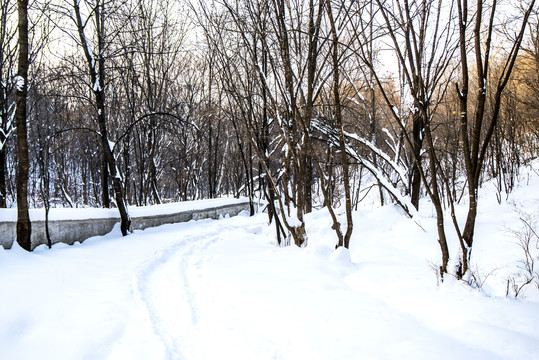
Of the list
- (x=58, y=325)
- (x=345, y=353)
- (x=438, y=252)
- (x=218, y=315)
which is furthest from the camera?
(x=438, y=252)

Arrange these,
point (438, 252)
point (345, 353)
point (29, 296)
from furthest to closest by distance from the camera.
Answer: point (438, 252) → point (29, 296) → point (345, 353)

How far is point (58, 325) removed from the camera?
8.70ft

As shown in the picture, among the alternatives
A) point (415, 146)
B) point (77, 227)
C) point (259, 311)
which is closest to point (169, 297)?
point (259, 311)

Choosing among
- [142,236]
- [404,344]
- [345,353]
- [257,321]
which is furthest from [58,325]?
[142,236]

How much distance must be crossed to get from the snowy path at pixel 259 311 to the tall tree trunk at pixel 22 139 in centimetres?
48

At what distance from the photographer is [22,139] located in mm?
5188

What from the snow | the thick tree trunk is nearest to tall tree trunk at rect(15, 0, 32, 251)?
the snow

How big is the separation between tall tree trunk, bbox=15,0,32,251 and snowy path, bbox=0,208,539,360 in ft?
1.58

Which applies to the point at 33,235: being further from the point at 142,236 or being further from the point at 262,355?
the point at 262,355

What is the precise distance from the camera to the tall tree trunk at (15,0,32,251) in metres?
5.16

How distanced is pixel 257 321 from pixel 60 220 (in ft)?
17.6

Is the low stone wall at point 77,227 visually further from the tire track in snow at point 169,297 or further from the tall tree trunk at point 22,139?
the tire track in snow at point 169,297

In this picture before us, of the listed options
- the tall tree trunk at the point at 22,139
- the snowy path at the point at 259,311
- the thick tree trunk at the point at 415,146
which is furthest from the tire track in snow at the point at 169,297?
the thick tree trunk at the point at 415,146

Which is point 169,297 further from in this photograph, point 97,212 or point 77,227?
point 97,212
